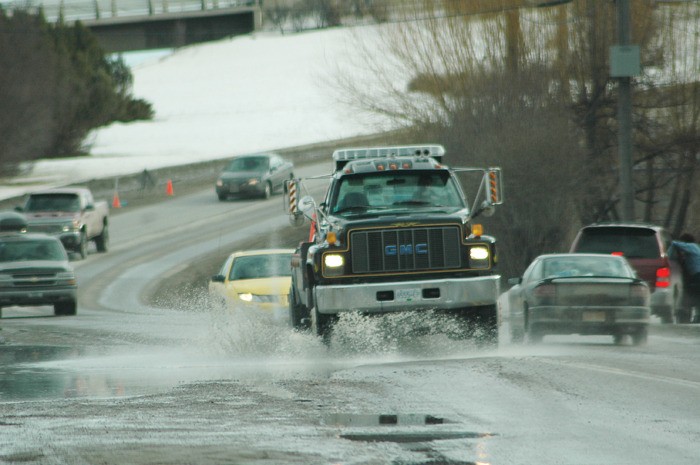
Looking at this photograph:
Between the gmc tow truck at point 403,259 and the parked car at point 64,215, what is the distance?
2130 centimetres

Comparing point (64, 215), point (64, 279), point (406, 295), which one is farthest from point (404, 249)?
point (64, 215)

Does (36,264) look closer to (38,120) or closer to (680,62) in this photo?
(680,62)

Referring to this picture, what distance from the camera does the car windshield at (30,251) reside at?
90.7ft

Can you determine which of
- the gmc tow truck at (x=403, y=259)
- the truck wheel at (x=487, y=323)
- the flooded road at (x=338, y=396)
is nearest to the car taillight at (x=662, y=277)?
the flooded road at (x=338, y=396)

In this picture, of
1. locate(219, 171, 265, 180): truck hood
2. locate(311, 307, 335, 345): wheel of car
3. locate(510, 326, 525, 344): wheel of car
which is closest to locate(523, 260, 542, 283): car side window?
locate(510, 326, 525, 344): wheel of car

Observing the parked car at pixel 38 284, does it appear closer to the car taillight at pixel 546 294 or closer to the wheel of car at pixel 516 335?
the wheel of car at pixel 516 335

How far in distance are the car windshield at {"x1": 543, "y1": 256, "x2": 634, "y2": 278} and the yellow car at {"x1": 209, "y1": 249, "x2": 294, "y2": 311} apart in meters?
4.79

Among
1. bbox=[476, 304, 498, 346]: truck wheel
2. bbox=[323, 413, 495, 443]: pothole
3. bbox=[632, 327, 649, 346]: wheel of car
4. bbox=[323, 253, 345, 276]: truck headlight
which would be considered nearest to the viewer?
bbox=[323, 413, 495, 443]: pothole

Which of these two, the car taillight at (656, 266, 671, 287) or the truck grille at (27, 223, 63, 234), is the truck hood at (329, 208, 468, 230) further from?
the truck grille at (27, 223, 63, 234)

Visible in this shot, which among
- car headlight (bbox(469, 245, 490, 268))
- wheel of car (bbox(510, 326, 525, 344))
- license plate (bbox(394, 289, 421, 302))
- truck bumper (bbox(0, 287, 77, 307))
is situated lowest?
truck bumper (bbox(0, 287, 77, 307))

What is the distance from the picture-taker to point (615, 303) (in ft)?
57.6

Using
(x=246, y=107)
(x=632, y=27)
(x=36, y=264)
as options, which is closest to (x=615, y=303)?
(x=36, y=264)

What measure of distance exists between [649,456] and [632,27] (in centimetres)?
2769

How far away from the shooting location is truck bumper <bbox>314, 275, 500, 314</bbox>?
1516cm
